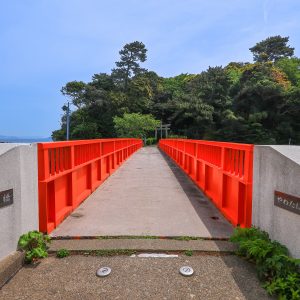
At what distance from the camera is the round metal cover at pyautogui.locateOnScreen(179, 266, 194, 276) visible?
3.05 meters

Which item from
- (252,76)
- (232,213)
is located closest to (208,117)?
(252,76)

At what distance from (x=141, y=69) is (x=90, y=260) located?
75732mm

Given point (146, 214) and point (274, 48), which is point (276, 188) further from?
point (274, 48)

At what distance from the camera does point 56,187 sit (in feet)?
15.0

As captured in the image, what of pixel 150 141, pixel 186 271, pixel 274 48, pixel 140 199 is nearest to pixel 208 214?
pixel 140 199

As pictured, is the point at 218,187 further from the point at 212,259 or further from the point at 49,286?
the point at 49,286

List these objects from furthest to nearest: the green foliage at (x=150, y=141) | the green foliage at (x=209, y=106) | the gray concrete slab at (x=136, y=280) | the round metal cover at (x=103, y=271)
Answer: the green foliage at (x=150, y=141), the green foliage at (x=209, y=106), the round metal cover at (x=103, y=271), the gray concrete slab at (x=136, y=280)

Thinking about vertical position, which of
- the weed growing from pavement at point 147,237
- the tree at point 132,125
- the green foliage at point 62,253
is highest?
the tree at point 132,125

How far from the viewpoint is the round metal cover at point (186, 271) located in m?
3.05

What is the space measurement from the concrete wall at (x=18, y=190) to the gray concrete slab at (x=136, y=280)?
0.42m

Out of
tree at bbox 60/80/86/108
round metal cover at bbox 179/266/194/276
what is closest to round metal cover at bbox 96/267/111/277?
round metal cover at bbox 179/266/194/276

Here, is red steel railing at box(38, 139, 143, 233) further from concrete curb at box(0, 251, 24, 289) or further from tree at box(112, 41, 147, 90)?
tree at box(112, 41, 147, 90)

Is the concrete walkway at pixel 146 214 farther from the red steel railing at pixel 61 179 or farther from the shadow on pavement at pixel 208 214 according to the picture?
the red steel railing at pixel 61 179

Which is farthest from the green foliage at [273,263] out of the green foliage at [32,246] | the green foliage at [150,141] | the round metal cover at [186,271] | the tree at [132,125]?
the green foliage at [150,141]
